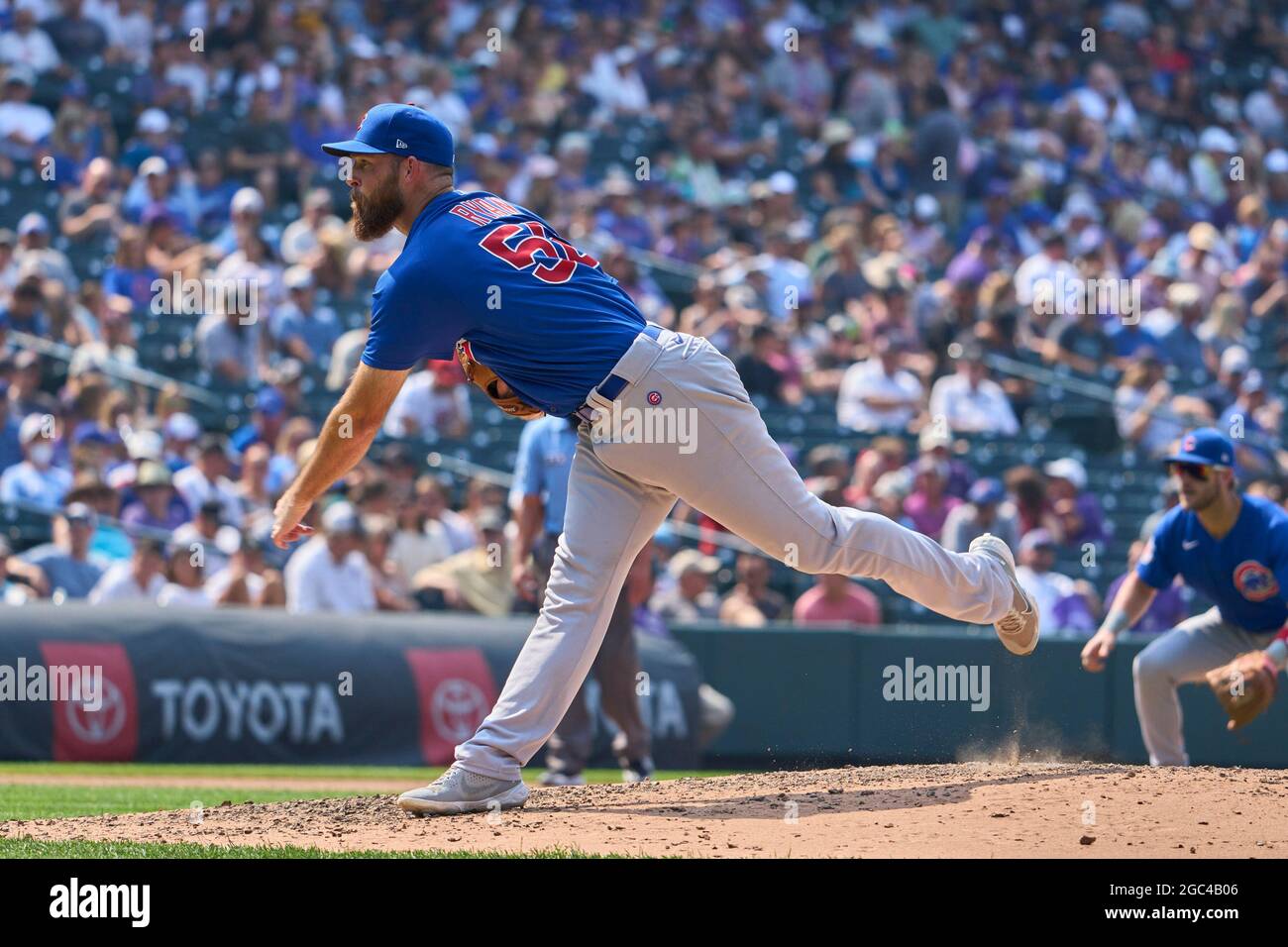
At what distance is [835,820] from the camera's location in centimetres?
622

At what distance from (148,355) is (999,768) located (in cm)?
940

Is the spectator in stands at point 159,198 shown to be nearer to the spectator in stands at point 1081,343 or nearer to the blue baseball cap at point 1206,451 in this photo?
the spectator in stands at point 1081,343

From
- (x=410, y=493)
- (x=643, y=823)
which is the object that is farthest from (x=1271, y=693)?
(x=410, y=493)

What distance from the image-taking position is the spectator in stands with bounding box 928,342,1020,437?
16.3 metres

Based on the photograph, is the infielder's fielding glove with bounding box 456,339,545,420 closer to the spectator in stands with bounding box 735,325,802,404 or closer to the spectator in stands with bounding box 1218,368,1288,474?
the spectator in stands with bounding box 735,325,802,404

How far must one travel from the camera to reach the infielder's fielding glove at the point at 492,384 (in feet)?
21.0

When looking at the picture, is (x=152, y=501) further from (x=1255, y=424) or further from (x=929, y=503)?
(x=1255, y=424)

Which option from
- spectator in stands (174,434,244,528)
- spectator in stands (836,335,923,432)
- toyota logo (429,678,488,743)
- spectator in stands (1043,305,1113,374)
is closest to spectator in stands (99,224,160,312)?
spectator in stands (174,434,244,528)

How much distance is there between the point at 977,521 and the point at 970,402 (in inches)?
108

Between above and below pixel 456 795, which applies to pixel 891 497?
above

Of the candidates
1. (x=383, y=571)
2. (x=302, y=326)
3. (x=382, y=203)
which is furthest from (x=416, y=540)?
(x=382, y=203)

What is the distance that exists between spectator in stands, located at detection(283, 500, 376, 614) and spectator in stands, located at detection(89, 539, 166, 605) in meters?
0.89

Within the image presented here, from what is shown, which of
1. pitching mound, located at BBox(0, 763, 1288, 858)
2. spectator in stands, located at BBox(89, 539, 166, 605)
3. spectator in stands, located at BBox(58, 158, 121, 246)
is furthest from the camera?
spectator in stands, located at BBox(58, 158, 121, 246)
